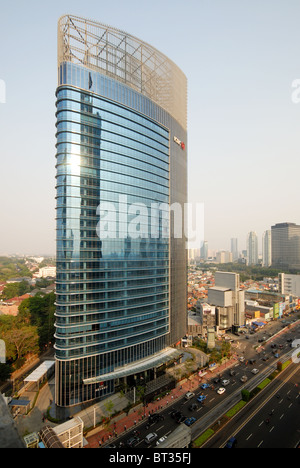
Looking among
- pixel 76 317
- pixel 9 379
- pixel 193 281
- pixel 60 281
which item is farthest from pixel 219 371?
pixel 193 281

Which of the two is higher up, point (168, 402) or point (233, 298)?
point (233, 298)

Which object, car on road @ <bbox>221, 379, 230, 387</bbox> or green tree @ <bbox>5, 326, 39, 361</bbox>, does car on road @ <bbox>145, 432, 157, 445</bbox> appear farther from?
green tree @ <bbox>5, 326, 39, 361</bbox>

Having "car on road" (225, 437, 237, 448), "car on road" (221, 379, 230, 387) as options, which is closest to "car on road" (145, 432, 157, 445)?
"car on road" (225, 437, 237, 448)

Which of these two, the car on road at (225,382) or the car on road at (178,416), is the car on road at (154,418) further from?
the car on road at (225,382)

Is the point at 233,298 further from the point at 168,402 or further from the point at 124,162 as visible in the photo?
the point at 124,162

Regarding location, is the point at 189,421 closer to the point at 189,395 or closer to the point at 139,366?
the point at 189,395

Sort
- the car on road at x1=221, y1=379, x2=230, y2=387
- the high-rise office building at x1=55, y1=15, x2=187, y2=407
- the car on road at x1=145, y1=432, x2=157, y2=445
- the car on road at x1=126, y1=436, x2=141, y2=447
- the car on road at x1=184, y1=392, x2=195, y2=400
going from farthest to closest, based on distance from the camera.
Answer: the car on road at x1=221, y1=379, x2=230, y2=387
the car on road at x1=184, y1=392, x2=195, y2=400
the high-rise office building at x1=55, y1=15, x2=187, y2=407
the car on road at x1=145, y1=432, x2=157, y2=445
the car on road at x1=126, y1=436, x2=141, y2=447

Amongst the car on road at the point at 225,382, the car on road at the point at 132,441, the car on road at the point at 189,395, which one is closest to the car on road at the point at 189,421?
the car on road at the point at 189,395
